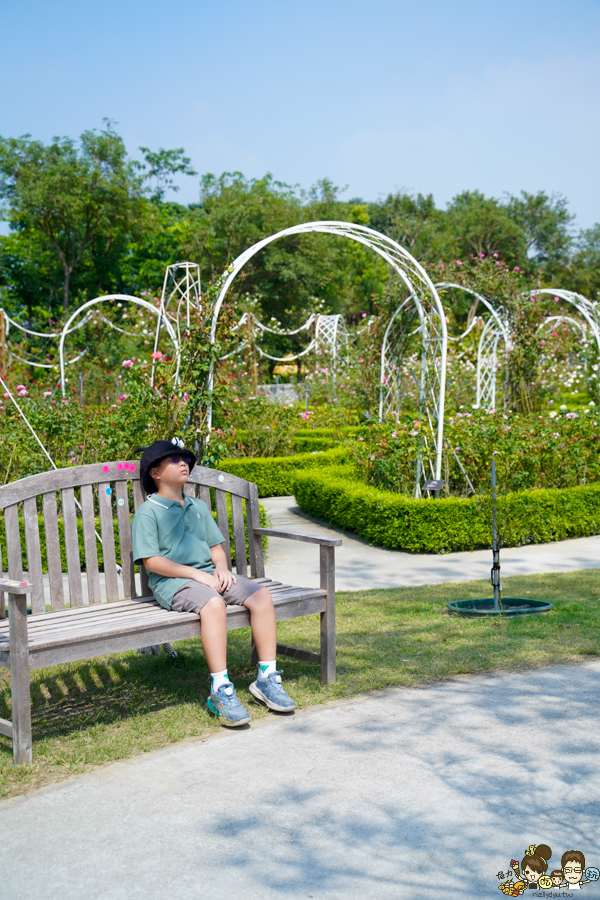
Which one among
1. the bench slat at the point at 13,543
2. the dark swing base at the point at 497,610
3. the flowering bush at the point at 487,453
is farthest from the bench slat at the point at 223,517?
the flowering bush at the point at 487,453

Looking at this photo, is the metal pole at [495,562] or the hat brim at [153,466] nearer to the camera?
the hat brim at [153,466]

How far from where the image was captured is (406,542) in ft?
24.1

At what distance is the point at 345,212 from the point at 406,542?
30.3m

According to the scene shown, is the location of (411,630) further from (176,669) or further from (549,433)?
(549,433)

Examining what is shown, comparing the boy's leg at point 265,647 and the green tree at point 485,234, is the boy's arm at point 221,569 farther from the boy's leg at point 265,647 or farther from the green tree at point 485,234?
the green tree at point 485,234

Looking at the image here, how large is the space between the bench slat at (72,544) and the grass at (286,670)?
0.47 metres

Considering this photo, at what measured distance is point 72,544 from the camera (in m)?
3.52

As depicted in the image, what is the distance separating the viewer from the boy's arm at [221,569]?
3.54 meters

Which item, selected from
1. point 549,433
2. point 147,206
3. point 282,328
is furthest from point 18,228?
point 549,433

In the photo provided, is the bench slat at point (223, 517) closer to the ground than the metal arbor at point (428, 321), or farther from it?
closer to the ground

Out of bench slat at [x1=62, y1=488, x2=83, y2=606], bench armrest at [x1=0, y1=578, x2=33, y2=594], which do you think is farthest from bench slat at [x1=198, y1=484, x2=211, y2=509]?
bench armrest at [x1=0, y1=578, x2=33, y2=594]

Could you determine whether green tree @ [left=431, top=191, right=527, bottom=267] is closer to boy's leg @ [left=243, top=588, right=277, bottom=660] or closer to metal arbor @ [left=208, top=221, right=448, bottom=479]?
metal arbor @ [left=208, top=221, right=448, bottom=479]

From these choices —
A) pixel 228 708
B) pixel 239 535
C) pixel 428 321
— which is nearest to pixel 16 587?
pixel 228 708

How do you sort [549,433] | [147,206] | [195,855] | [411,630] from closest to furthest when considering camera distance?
[195,855] < [411,630] < [549,433] < [147,206]
